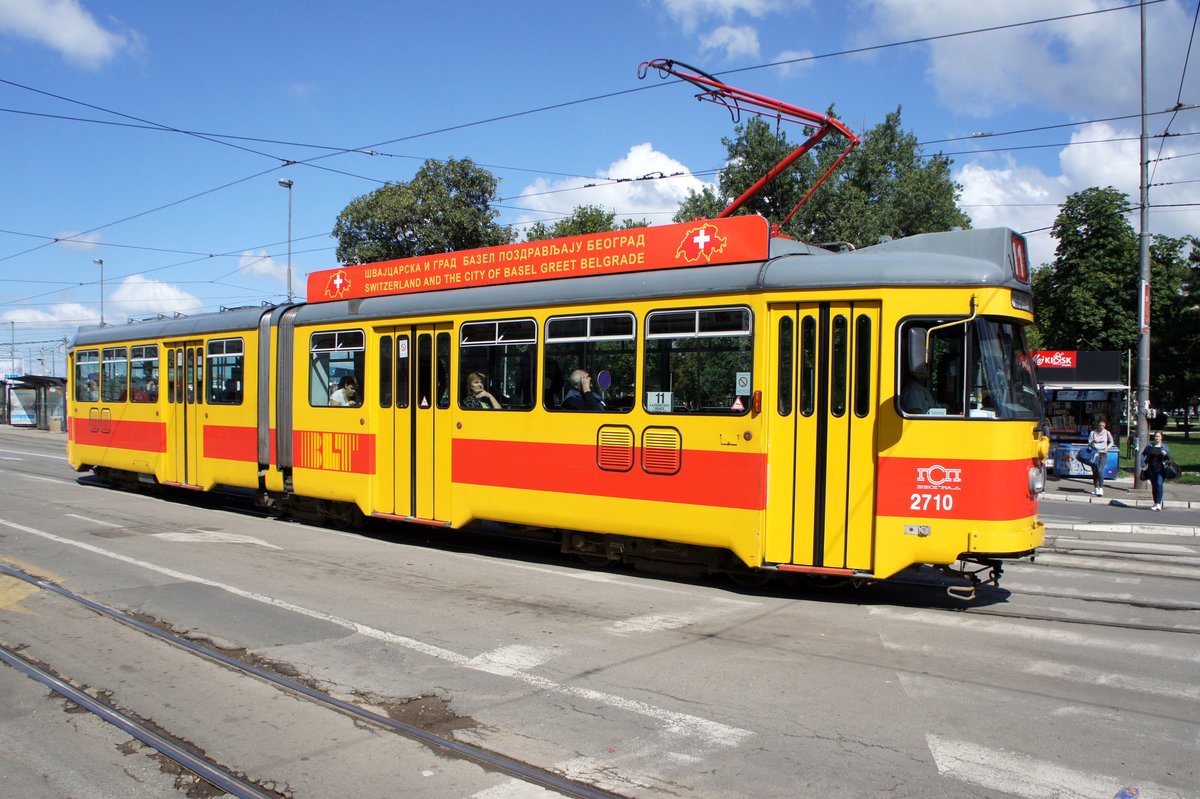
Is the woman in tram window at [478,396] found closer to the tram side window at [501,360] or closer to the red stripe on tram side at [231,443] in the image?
the tram side window at [501,360]

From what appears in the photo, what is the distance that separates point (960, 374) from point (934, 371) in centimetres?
22

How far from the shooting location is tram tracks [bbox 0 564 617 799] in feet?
14.8

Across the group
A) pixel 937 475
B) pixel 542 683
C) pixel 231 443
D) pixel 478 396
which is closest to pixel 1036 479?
pixel 937 475

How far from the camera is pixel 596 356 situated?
9445mm

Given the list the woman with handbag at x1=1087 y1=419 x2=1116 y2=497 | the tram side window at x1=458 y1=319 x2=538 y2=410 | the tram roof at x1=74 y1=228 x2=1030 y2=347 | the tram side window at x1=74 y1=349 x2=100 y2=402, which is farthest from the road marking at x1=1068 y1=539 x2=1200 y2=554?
the tram side window at x1=74 y1=349 x2=100 y2=402

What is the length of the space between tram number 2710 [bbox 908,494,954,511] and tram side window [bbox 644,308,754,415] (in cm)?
172

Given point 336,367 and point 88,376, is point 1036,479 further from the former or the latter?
point 88,376

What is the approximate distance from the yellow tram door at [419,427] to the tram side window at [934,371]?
5585 millimetres

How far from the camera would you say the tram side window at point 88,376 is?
59.0 feet

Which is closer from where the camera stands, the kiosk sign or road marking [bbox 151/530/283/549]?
the kiosk sign

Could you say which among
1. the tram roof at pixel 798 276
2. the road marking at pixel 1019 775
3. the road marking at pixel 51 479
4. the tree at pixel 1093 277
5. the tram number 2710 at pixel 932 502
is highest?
the tree at pixel 1093 277

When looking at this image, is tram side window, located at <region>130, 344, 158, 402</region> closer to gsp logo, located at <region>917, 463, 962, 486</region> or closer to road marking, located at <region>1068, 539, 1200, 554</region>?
gsp logo, located at <region>917, 463, 962, 486</region>

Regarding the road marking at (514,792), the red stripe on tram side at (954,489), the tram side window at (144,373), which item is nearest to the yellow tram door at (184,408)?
the tram side window at (144,373)

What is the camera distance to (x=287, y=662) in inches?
256
